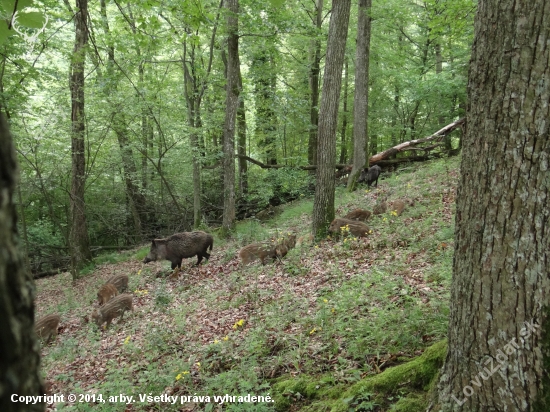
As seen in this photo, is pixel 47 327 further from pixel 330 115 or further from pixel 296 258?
pixel 330 115

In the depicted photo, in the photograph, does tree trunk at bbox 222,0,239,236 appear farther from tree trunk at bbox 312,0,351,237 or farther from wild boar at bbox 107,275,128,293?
wild boar at bbox 107,275,128,293

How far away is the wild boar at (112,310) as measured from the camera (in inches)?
292

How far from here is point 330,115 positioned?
8984 mm

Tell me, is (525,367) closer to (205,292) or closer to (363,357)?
(363,357)

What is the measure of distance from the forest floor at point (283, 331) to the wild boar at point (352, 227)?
0.23 metres

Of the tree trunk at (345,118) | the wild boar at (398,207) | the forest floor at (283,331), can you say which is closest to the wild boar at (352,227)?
the forest floor at (283,331)

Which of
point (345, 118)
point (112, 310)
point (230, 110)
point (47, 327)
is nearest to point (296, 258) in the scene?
point (112, 310)

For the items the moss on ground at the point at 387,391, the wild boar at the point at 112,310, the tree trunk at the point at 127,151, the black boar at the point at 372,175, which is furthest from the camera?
the black boar at the point at 372,175

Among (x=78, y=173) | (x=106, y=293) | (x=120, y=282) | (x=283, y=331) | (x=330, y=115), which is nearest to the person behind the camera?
(x=283, y=331)

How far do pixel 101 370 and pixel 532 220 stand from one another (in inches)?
225

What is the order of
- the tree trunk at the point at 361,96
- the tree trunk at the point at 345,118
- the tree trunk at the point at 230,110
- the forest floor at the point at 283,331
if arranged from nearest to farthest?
1. the forest floor at the point at 283,331
2. the tree trunk at the point at 230,110
3. the tree trunk at the point at 361,96
4. the tree trunk at the point at 345,118

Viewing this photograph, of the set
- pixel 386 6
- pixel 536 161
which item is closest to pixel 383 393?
pixel 536 161

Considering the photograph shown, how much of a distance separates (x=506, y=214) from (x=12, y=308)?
8.21 feet

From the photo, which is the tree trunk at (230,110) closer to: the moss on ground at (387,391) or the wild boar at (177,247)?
the wild boar at (177,247)
